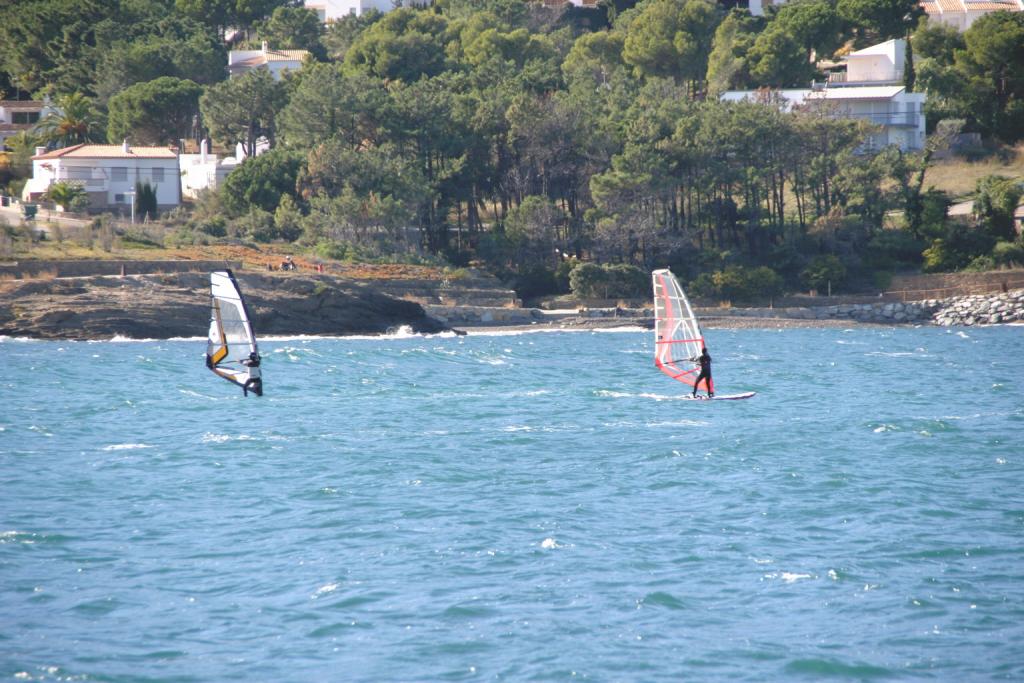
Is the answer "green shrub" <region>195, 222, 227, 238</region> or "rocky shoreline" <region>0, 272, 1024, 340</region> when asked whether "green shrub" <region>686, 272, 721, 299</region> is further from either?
"green shrub" <region>195, 222, 227, 238</region>

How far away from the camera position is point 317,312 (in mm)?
54000

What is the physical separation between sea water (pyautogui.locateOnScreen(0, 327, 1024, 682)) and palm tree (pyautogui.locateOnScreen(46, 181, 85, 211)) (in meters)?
34.8

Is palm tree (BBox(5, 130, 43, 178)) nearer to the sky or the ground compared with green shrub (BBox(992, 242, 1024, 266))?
nearer to the sky

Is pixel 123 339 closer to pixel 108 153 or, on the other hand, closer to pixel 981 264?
pixel 108 153

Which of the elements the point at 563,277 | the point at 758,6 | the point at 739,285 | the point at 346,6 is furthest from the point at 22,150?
the point at 758,6

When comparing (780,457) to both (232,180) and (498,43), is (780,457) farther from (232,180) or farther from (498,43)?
(498,43)

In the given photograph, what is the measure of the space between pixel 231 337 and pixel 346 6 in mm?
97644

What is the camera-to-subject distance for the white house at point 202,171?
76438 millimetres

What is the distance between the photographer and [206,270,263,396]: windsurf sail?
74.8ft


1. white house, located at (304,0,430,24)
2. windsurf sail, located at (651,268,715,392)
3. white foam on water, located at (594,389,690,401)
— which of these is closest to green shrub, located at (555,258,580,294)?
white foam on water, located at (594,389,690,401)

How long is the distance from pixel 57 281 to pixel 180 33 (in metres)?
61.3

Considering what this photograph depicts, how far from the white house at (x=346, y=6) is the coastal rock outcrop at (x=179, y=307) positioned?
59827 millimetres

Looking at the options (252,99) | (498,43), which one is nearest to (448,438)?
(252,99)

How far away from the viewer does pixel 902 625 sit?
14828 mm
